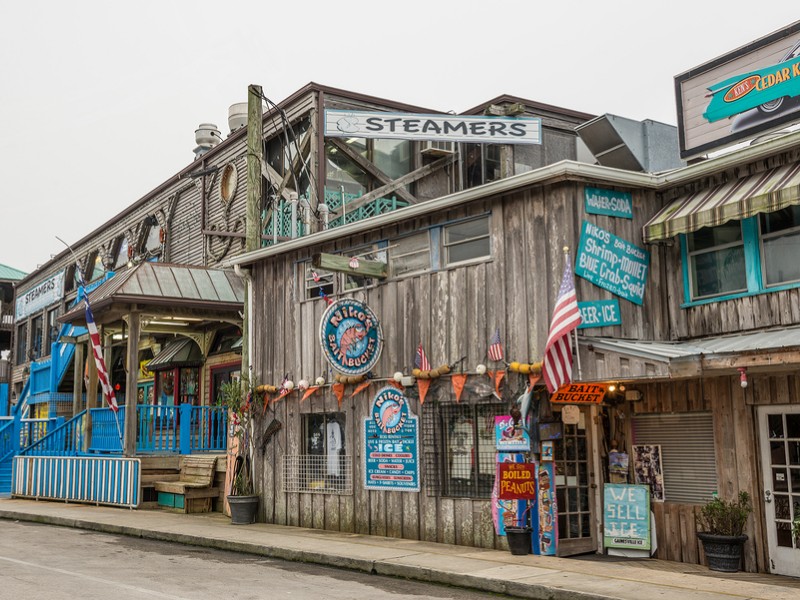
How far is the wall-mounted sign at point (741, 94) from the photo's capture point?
12203 mm

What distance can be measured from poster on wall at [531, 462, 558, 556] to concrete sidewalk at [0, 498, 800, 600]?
283 mm

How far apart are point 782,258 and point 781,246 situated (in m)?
0.16

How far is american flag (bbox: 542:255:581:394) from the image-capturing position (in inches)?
437

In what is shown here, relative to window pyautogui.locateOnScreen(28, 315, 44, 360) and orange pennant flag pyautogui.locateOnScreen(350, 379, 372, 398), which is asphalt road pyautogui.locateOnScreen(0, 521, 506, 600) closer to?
orange pennant flag pyautogui.locateOnScreen(350, 379, 372, 398)

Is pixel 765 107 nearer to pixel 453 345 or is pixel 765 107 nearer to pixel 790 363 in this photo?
pixel 790 363

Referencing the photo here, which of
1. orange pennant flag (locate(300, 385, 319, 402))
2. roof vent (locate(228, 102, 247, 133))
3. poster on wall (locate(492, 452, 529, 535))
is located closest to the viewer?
poster on wall (locate(492, 452, 529, 535))

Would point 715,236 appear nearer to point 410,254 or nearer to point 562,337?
point 562,337

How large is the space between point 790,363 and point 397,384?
615cm

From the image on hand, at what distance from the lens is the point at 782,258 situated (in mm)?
11367

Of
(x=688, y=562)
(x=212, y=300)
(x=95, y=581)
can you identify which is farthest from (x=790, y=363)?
(x=212, y=300)

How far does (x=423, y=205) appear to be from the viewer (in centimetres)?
1353

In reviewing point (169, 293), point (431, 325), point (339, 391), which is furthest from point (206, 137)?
point (431, 325)

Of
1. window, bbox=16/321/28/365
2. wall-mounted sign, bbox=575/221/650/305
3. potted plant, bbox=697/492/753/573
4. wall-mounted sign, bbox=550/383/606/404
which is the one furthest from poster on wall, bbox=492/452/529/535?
window, bbox=16/321/28/365

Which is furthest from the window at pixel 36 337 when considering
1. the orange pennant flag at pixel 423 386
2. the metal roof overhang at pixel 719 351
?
the metal roof overhang at pixel 719 351
